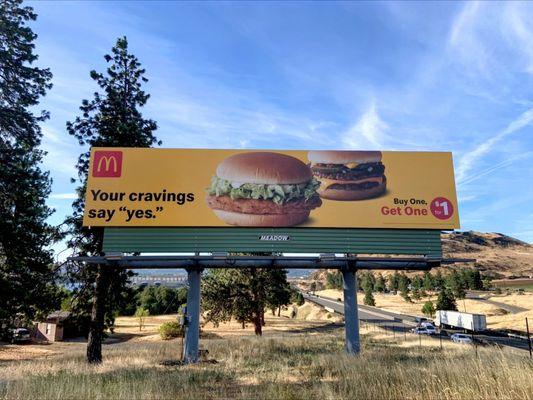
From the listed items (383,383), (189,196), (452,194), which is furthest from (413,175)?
(383,383)

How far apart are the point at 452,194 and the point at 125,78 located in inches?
717

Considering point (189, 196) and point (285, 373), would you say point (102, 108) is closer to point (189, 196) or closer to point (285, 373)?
point (189, 196)

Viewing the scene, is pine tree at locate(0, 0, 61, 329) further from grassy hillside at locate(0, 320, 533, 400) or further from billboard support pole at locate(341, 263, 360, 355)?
billboard support pole at locate(341, 263, 360, 355)

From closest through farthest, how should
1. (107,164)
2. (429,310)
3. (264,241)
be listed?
(264,241) < (107,164) < (429,310)

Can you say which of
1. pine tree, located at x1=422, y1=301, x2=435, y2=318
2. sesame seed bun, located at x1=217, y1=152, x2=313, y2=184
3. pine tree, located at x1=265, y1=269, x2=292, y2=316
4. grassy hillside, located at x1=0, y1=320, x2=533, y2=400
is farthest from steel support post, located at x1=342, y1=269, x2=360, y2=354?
pine tree, located at x1=422, y1=301, x2=435, y2=318

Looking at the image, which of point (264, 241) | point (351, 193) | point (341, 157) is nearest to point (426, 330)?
point (351, 193)

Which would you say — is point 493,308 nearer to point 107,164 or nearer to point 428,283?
point 428,283

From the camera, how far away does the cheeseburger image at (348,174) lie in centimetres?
1786

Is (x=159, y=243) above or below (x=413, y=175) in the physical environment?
below

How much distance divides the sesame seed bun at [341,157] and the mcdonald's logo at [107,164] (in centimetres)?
894

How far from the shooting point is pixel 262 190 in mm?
17797

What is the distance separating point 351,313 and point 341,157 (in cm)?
732

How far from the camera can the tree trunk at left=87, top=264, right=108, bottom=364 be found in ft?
57.5

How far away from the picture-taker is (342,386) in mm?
9117
